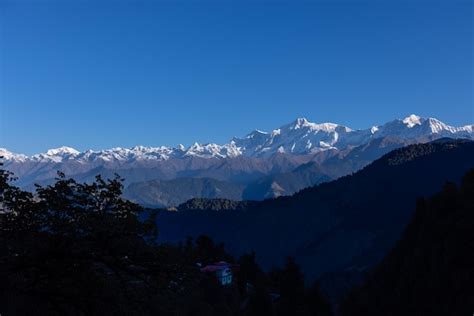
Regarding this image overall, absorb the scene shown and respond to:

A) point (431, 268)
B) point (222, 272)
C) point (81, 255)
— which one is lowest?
point (431, 268)

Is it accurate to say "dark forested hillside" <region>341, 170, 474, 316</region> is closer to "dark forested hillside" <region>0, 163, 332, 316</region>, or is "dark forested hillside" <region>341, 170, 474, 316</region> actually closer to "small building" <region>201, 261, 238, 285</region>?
"small building" <region>201, 261, 238, 285</region>

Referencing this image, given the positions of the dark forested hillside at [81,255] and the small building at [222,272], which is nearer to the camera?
the dark forested hillside at [81,255]

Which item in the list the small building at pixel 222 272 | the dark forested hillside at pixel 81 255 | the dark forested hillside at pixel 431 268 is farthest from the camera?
the small building at pixel 222 272

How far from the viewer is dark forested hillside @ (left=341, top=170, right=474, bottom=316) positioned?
7519cm

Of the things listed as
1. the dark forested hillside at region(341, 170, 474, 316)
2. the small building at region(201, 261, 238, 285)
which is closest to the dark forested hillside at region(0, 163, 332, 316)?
the dark forested hillside at region(341, 170, 474, 316)

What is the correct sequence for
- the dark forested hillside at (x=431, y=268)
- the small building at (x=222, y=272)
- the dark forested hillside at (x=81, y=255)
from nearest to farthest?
1. the dark forested hillside at (x=81, y=255)
2. the dark forested hillside at (x=431, y=268)
3. the small building at (x=222, y=272)

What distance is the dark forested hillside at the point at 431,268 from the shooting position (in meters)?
75.2

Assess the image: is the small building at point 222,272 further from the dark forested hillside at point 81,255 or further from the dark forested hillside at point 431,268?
the dark forested hillside at point 81,255

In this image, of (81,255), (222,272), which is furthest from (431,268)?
(81,255)

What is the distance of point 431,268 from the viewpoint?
287 ft

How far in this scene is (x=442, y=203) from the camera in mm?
101250

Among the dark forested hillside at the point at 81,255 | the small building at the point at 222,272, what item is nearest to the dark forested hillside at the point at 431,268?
the small building at the point at 222,272

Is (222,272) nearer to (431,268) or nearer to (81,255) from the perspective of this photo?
(431,268)

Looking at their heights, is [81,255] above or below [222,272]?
below
